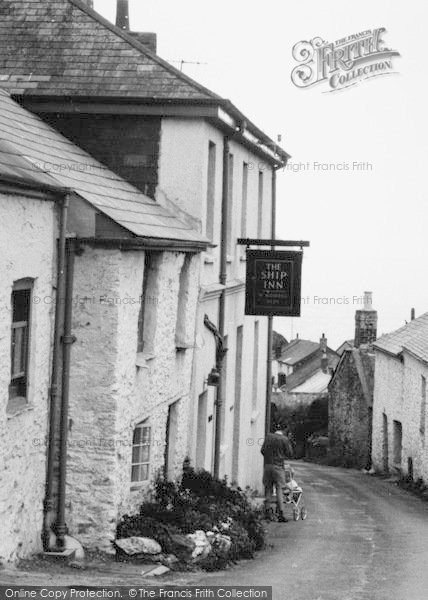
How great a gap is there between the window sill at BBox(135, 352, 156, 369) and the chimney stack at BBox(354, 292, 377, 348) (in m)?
29.3

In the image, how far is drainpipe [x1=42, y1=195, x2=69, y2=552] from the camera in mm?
13586

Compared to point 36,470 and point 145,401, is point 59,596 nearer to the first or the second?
point 36,470

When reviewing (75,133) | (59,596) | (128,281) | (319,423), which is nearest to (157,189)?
(75,133)

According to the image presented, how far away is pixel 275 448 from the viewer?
842 inches

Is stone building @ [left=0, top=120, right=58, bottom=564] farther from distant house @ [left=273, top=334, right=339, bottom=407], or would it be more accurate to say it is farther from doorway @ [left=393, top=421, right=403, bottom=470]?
distant house @ [left=273, top=334, right=339, bottom=407]

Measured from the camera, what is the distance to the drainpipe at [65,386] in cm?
1380

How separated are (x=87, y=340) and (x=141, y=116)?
5.14 m

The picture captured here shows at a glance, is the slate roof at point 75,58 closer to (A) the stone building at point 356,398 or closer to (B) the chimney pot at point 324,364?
(A) the stone building at point 356,398

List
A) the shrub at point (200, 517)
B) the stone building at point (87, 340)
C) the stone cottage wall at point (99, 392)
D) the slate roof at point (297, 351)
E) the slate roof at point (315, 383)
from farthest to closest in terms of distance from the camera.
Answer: the slate roof at point (297, 351), the slate roof at point (315, 383), the shrub at point (200, 517), the stone cottage wall at point (99, 392), the stone building at point (87, 340)

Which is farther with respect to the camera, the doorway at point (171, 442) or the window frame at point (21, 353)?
the doorway at point (171, 442)

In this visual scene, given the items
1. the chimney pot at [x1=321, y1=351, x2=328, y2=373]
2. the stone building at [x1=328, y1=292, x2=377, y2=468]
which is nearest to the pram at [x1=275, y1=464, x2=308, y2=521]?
the stone building at [x1=328, y1=292, x2=377, y2=468]

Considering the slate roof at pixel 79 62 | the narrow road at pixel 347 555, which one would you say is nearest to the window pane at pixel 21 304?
the narrow road at pixel 347 555

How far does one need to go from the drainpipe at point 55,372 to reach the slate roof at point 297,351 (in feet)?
226

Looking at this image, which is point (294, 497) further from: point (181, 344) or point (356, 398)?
point (356, 398)
